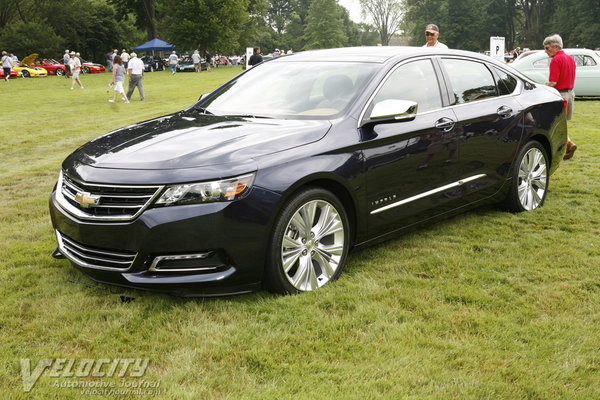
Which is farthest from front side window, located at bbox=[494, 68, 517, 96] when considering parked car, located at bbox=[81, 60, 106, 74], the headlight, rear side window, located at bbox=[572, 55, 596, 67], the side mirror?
parked car, located at bbox=[81, 60, 106, 74]

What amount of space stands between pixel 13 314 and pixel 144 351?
3.47 ft

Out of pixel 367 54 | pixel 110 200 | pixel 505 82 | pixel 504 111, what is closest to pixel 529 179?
pixel 504 111

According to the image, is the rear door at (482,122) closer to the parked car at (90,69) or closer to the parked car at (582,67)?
the parked car at (582,67)

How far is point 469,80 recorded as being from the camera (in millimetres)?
5461

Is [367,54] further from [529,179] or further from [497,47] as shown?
[497,47]

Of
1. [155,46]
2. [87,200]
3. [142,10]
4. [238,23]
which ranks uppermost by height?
[142,10]

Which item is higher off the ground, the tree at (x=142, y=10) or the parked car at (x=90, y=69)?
the tree at (x=142, y=10)

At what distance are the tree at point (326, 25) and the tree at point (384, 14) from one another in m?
5.87

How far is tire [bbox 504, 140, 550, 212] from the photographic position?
230 inches

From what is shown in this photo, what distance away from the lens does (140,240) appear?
3535 mm

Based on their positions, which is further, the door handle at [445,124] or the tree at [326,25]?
the tree at [326,25]

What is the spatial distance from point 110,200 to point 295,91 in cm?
182

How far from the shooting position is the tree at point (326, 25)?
100 m

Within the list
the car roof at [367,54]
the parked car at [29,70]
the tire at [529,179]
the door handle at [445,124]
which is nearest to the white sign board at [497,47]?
the tire at [529,179]
